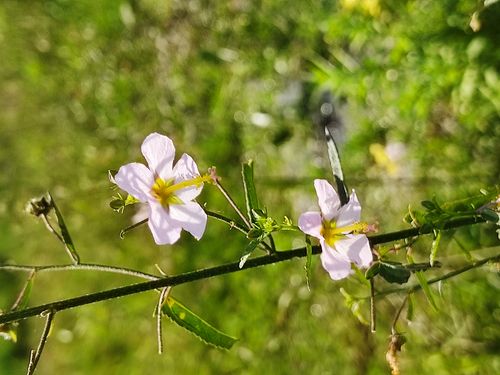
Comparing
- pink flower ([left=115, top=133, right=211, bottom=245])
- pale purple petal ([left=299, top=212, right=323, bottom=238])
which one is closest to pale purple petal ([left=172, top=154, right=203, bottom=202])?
pink flower ([left=115, top=133, right=211, bottom=245])

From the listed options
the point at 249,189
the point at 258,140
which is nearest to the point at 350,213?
the point at 249,189

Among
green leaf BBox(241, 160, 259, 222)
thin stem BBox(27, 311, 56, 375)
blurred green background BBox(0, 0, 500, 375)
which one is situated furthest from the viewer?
blurred green background BBox(0, 0, 500, 375)

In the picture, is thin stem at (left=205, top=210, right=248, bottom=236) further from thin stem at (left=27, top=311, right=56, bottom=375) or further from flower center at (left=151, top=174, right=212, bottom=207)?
thin stem at (left=27, top=311, right=56, bottom=375)

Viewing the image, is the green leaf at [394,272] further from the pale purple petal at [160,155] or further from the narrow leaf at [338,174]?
the pale purple petal at [160,155]

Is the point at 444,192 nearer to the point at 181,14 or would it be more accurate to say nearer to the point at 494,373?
the point at 494,373

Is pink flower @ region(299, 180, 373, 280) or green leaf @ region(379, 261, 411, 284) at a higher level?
pink flower @ region(299, 180, 373, 280)

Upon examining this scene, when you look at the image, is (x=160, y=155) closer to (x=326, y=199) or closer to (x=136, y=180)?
(x=136, y=180)

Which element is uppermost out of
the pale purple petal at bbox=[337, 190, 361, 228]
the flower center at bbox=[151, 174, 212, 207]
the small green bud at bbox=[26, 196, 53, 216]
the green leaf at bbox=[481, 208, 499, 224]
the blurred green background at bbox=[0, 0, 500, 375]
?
the blurred green background at bbox=[0, 0, 500, 375]

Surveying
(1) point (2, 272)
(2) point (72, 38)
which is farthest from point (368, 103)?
(1) point (2, 272)
